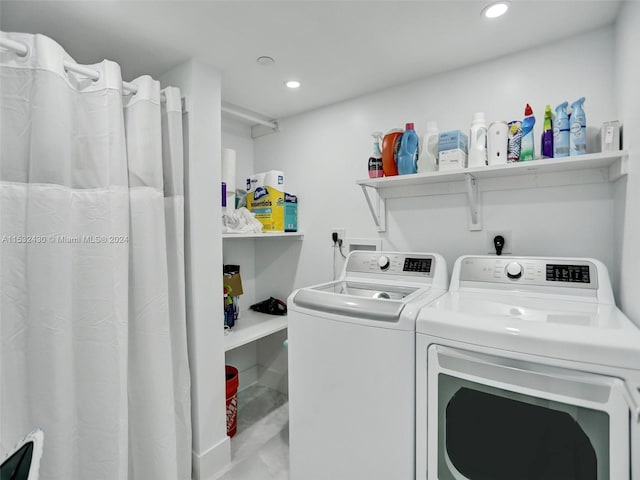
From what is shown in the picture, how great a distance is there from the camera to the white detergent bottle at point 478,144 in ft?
5.30

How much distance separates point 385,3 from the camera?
133 centimetres

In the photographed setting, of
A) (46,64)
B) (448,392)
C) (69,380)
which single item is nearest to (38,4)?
(46,64)

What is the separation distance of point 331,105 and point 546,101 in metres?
1.34

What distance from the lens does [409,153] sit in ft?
5.94

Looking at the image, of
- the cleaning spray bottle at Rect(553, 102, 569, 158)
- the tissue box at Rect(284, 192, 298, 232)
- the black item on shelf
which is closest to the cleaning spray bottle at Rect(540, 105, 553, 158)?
the cleaning spray bottle at Rect(553, 102, 569, 158)

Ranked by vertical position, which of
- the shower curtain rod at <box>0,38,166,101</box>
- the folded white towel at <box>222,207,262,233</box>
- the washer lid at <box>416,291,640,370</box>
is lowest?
the washer lid at <box>416,291,640,370</box>

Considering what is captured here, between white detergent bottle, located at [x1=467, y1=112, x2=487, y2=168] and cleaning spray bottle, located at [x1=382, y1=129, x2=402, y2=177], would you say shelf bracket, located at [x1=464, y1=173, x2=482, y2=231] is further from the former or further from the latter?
cleaning spray bottle, located at [x1=382, y1=129, x2=402, y2=177]

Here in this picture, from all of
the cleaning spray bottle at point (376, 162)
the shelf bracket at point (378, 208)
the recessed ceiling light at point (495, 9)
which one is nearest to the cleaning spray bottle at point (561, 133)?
the recessed ceiling light at point (495, 9)

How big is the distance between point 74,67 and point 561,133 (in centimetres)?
213

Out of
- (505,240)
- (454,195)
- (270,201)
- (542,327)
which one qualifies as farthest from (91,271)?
Result: (505,240)

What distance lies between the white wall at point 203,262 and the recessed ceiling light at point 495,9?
1.39 metres

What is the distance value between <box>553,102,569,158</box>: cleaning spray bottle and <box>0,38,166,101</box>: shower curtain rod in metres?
1.91

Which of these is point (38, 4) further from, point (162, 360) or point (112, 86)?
point (162, 360)

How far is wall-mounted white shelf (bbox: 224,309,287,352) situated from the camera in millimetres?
1999
